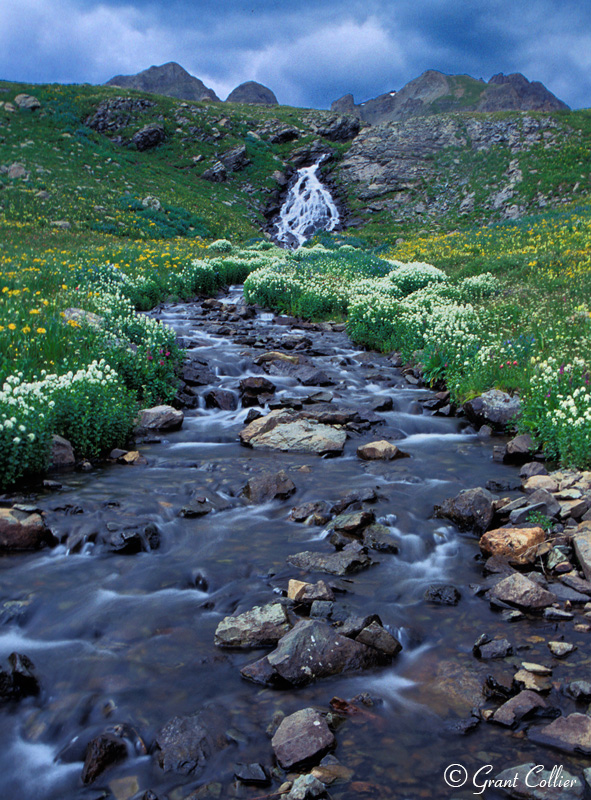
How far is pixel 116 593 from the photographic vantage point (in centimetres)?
468

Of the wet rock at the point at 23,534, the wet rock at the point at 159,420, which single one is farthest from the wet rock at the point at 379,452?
the wet rock at the point at 23,534

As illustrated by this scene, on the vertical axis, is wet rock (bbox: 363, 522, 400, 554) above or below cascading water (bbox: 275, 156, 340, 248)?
below

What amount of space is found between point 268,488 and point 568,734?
4101mm

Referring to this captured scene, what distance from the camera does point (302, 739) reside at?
10.1ft

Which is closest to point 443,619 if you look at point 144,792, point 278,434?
point 144,792

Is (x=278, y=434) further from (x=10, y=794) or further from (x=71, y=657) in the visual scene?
(x=10, y=794)

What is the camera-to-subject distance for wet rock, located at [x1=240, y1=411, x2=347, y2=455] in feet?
27.1

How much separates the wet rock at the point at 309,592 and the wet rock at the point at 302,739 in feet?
4.08

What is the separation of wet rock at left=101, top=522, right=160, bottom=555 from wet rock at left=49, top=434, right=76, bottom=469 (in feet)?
7.18

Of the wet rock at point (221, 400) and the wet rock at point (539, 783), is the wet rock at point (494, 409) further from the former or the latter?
the wet rock at point (539, 783)

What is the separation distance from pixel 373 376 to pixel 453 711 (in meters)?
9.20

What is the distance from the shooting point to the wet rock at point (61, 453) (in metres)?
7.25

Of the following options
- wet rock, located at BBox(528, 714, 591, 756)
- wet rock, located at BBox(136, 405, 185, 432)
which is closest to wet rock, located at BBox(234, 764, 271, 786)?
wet rock, located at BBox(528, 714, 591, 756)

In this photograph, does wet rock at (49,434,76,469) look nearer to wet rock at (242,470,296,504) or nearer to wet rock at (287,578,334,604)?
wet rock at (242,470,296,504)
